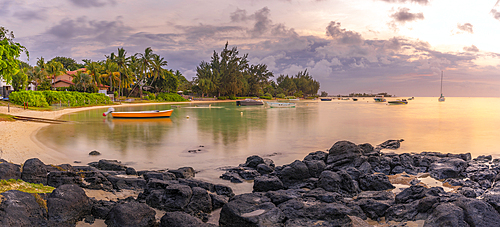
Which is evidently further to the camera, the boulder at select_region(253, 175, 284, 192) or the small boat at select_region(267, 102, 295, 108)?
the small boat at select_region(267, 102, 295, 108)

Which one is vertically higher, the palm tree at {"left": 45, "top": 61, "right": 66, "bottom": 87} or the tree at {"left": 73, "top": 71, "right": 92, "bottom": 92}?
the palm tree at {"left": 45, "top": 61, "right": 66, "bottom": 87}

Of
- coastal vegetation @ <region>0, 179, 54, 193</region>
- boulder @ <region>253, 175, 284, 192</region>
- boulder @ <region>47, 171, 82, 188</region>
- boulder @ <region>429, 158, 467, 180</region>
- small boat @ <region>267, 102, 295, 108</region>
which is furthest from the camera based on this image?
small boat @ <region>267, 102, 295, 108</region>

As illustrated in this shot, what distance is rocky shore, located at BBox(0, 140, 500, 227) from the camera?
496cm

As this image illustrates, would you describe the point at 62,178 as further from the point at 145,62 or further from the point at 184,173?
the point at 145,62

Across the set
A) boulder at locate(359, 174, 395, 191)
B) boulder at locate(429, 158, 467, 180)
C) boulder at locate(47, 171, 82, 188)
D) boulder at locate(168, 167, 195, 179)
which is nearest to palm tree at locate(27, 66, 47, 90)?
boulder at locate(47, 171, 82, 188)

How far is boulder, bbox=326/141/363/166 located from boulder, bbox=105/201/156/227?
22.2 ft

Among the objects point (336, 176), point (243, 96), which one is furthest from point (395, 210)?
point (243, 96)

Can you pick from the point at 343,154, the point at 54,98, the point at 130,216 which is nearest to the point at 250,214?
the point at 130,216

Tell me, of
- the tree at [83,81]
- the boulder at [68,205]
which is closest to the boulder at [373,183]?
the boulder at [68,205]

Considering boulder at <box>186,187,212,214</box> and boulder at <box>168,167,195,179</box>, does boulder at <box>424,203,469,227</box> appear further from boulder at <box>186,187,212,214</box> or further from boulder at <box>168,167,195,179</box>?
boulder at <box>168,167,195,179</box>

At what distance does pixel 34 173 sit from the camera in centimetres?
670

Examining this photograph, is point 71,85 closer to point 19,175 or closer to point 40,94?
point 40,94

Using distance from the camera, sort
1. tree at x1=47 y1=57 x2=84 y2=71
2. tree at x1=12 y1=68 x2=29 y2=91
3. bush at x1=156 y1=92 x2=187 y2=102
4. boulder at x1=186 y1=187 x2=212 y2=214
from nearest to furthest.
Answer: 1. boulder at x1=186 y1=187 x2=212 y2=214
2. tree at x1=12 y1=68 x2=29 y2=91
3. bush at x1=156 y1=92 x2=187 y2=102
4. tree at x1=47 y1=57 x2=84 y2=71

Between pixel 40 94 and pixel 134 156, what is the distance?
32334 millimetres
